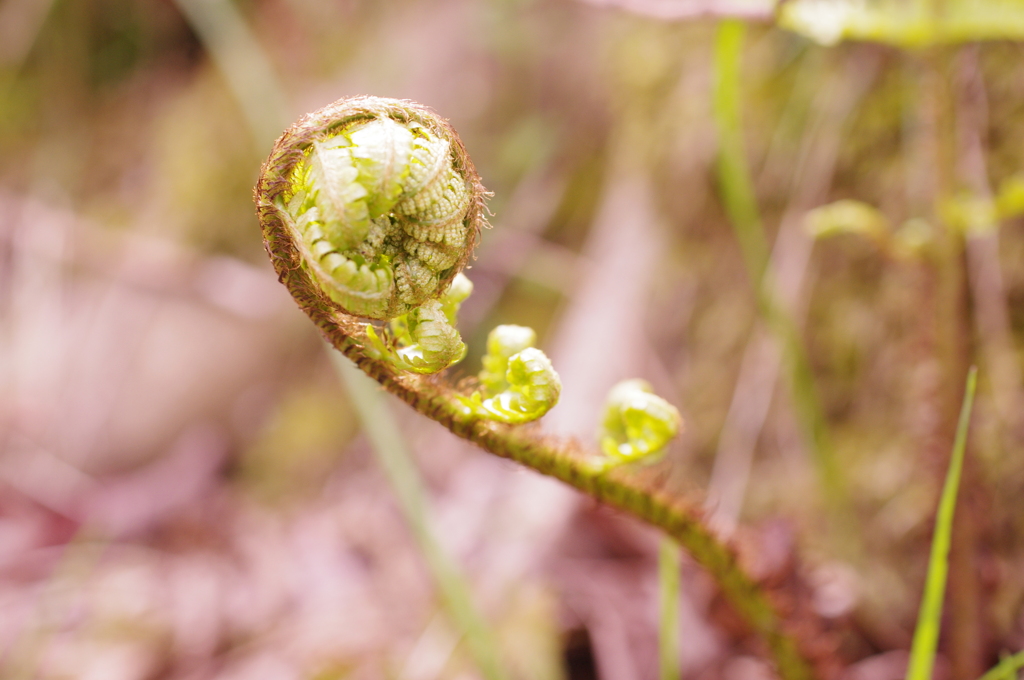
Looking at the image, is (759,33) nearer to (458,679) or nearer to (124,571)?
(458,679)

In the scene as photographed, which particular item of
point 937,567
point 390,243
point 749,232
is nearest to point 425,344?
point 390,243

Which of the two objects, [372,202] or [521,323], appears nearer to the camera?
[372,202]

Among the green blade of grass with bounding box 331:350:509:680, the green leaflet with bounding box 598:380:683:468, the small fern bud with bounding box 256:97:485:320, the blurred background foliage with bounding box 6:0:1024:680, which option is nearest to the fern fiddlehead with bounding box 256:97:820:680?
the small fern bud with bounding box 256:97:485:320

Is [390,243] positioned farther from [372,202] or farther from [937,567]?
[937,567]

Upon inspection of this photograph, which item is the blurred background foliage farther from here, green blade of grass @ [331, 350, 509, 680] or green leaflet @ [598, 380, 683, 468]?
green blade of grass @ [331, 350, 509, 680]

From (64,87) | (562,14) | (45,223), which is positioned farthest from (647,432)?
(64,87)

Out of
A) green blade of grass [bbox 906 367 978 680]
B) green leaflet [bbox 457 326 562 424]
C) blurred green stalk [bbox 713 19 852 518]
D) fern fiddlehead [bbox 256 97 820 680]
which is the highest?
Result: blurred green stalk [bbox 713 19 852 518]
